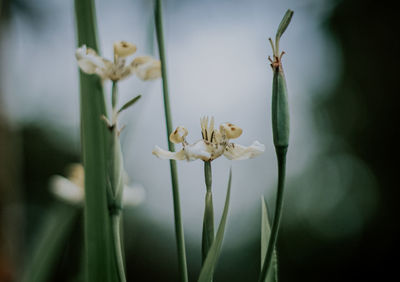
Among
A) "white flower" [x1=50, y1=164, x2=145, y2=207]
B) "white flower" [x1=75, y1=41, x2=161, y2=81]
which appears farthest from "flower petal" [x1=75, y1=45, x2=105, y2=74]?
"white flower" [x1=50, y1=164, x2=145, y2=207]

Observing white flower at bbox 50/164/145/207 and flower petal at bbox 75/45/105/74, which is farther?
white flower at bbox 50/164/145/207

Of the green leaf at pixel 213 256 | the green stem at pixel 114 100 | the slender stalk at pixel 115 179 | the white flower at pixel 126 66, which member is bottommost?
the green leaf at pixel 213 256

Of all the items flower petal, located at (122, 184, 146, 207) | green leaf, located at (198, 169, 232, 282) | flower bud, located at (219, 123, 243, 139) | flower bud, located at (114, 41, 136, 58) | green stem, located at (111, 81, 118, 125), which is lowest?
flower petal, located at (122, 184, 146, 207)

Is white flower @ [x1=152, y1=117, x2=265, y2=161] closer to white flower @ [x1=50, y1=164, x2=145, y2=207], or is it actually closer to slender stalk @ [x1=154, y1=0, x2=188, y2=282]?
slender stalk @ [x1=154, y1=0, x2=188, y2=282]

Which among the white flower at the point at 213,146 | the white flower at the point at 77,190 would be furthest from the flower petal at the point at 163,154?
the white flower at the point at 77,190

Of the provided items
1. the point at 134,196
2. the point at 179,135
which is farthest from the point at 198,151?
the point at 134,196

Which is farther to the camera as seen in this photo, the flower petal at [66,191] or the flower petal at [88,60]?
the flower petal at [66,191]

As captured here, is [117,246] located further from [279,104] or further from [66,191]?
[66,191]

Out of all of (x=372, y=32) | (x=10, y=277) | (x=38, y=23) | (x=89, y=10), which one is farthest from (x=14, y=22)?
(x=372, y=32)

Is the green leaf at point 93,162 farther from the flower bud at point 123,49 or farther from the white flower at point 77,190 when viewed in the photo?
the white flower at point 77,190

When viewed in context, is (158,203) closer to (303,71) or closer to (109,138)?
(303,71)
